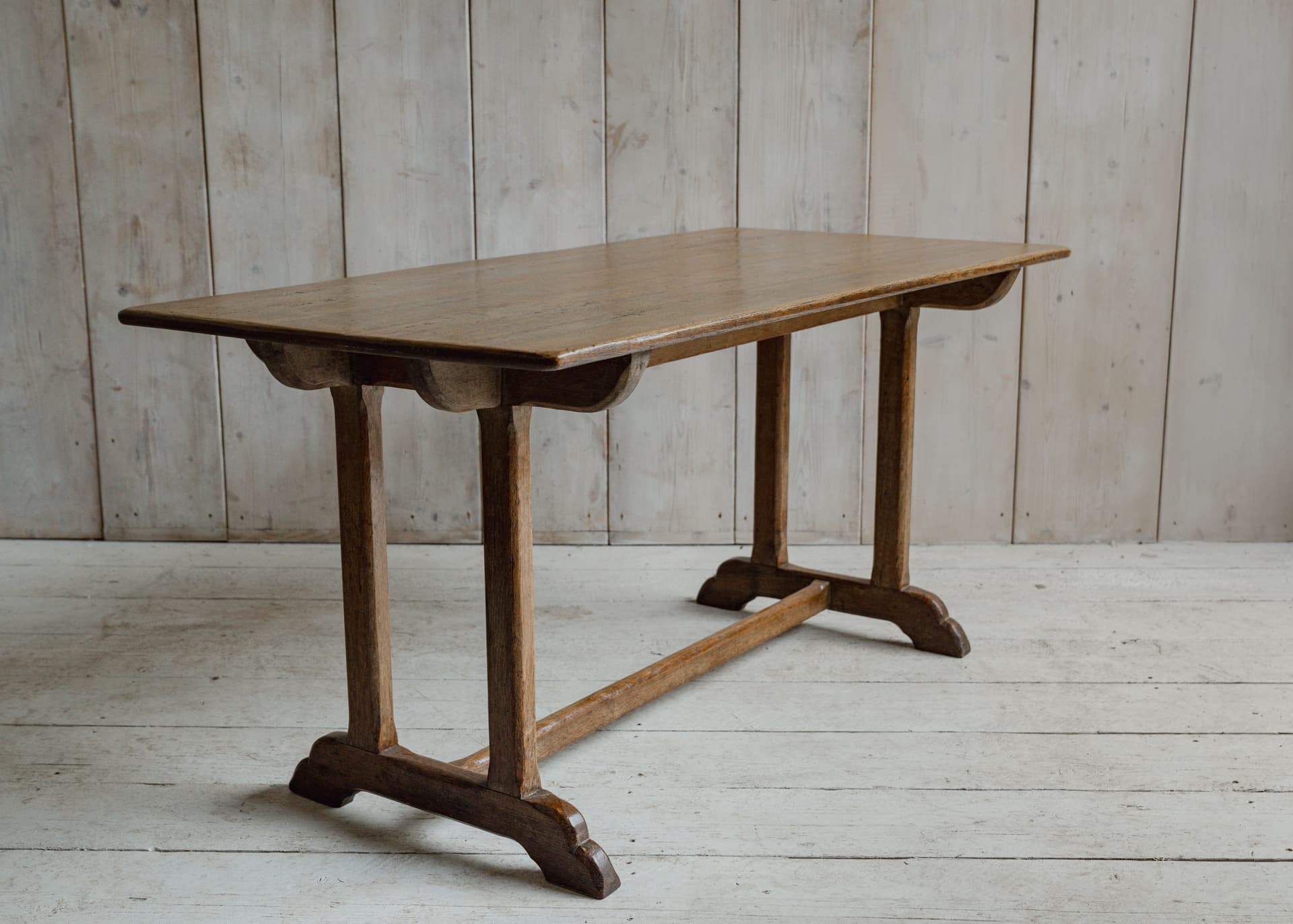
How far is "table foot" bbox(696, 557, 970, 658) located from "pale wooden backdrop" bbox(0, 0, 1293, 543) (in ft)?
1.50

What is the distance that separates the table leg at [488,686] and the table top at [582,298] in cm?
15

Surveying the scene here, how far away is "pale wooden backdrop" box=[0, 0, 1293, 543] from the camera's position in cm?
302

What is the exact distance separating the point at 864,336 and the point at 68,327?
6.01 feet

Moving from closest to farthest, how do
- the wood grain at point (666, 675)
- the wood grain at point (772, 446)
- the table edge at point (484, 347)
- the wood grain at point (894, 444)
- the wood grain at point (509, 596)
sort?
the table edge at point (484, 347) → the wood grain at point (509, 596) → the wood grain at point (666, 675) → the wood grain at point (894, 444) → the wood grain at point (772, 446)

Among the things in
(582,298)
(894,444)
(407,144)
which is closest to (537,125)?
(407,144)

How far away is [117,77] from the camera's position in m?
3.07

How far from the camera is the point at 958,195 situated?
3.08 metres

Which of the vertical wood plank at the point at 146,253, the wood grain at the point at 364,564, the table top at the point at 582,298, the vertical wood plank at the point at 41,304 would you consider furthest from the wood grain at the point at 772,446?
the vertical wood plank at the point at 41,304

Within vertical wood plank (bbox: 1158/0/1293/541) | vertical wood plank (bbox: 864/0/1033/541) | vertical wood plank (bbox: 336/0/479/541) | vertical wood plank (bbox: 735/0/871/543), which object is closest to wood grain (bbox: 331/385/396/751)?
vertical wood plank (bbox: 336/0/479/541)

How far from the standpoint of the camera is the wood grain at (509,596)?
1722 millimetres

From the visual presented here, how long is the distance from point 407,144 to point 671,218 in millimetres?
608

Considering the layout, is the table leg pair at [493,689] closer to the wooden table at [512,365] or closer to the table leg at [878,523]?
the wooden table at [512,365]

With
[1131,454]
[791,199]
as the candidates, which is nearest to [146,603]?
[791,199]

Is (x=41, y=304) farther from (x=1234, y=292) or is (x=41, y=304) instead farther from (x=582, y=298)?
(x=1234, y=292)
